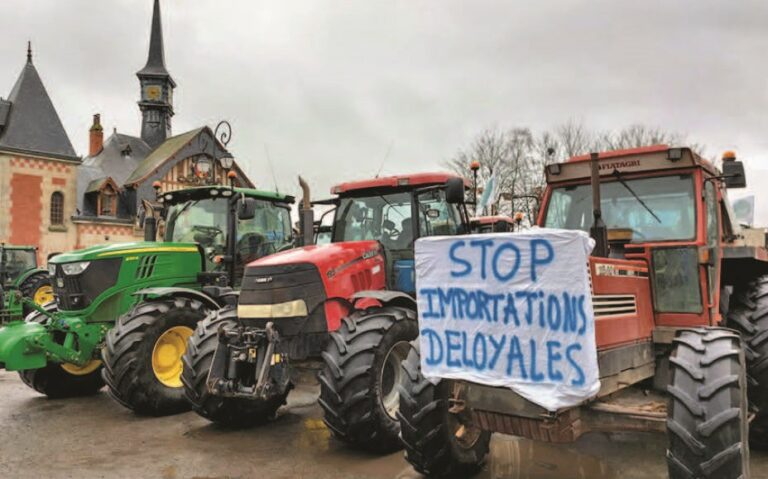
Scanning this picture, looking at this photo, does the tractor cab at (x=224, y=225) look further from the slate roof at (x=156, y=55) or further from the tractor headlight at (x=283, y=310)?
the slate roof at (x=156, y=55)

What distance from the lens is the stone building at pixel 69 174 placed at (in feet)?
98.2

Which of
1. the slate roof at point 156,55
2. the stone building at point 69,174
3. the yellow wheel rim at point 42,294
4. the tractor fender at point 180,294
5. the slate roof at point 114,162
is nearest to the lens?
the tractor fender at point 180,294

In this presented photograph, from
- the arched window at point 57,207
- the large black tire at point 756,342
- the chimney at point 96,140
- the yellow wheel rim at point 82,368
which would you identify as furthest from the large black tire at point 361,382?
the chimney at point 96,140

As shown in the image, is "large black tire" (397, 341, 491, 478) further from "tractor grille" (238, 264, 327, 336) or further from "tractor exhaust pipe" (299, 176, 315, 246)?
"tractor exhaust pipe" (299, 176, 315, 246)

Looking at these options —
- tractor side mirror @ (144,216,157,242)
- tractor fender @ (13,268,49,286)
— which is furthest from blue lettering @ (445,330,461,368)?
tractor fender @ (13,268,49,286)

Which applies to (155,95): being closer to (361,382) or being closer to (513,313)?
(361,382)

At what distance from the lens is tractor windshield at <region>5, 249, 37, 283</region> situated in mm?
18625

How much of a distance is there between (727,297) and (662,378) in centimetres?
130

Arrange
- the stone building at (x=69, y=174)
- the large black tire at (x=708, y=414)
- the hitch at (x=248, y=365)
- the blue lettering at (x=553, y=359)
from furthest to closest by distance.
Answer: the stone building at (x=69, y=174)
the hitch at (x=248, y=365)
the blue lettering at (x=553, y=359)
the large black tire at (x=708, y=414)

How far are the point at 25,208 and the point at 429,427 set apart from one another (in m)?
32.0

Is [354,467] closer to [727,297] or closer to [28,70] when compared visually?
[727,297]

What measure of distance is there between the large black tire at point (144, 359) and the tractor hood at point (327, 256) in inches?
69.8

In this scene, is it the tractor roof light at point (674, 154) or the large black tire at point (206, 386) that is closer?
the tractor roof light at point (674, 154)

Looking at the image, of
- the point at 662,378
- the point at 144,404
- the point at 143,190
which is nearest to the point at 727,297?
the point at 662,378
